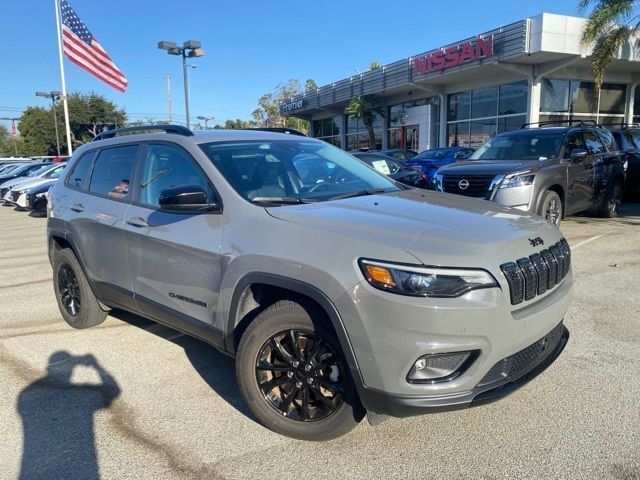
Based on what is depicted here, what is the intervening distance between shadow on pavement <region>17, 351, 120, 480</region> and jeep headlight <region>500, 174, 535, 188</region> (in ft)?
19.5

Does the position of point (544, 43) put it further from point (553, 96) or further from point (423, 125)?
point (423, 125)

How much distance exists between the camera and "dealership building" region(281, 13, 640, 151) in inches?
781

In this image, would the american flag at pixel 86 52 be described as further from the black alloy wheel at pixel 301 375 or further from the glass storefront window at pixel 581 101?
the black alloy wheel at pixel 301 375

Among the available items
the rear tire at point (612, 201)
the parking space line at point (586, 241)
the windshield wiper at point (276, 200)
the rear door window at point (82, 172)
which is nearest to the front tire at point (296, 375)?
the windshield wiper at point (276, 200)

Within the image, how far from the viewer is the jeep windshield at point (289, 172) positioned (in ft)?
11.2

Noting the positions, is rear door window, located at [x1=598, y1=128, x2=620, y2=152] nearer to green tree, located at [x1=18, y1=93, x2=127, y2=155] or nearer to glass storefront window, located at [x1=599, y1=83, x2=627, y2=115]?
glass storefront window, located at [x1=599, y1=83, x2=627, y2=115]

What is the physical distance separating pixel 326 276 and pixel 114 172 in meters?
2.59

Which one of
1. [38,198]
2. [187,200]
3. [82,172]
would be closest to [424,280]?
[187,200]

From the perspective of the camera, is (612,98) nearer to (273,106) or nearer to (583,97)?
(583,97)

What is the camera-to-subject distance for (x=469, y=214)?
311 cm

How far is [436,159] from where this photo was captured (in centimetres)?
1658

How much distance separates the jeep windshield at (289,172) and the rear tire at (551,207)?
14.9 feet

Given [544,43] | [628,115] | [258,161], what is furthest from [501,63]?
[258,161]

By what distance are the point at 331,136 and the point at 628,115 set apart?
22.0 m
